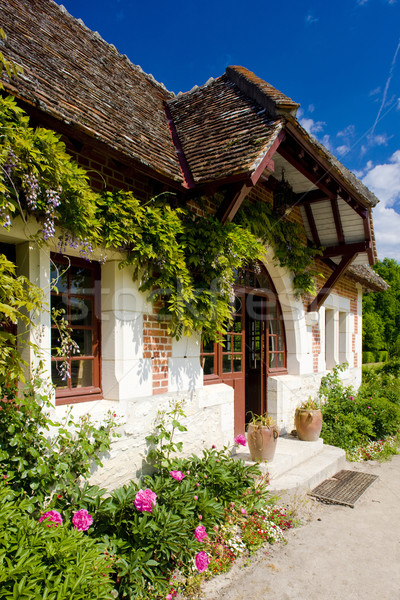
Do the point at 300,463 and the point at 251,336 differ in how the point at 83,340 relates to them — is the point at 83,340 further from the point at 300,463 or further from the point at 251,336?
the point at 251,336

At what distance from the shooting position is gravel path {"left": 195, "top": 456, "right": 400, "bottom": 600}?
304 centimetres

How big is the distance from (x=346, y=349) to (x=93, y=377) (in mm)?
7692

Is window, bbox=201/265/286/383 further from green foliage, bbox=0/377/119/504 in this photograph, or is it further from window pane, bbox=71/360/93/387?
green foliage, bbox=0/377/119/504

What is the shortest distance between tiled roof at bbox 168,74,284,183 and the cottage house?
0.02m

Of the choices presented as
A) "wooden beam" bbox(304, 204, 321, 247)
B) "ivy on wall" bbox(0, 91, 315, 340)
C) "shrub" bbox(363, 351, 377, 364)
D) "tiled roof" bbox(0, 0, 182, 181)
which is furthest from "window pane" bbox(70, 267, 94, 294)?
"shrub" bbox(363, 351, 377, 364)

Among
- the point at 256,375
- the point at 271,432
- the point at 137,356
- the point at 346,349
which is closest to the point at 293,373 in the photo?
the point at 256,375

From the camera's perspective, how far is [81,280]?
12.2ft

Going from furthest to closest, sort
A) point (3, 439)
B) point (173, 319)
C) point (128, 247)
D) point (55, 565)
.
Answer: point (173, 319)
point (128, 247)
point (3, 439)
point (55, 565)

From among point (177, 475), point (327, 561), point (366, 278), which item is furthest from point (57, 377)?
point (366, 278)

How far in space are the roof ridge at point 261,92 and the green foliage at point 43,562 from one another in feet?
13.9

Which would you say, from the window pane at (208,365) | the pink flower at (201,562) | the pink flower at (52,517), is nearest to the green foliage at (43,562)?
the pink flower at (52,517)

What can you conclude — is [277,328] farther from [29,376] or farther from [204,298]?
[29,376]

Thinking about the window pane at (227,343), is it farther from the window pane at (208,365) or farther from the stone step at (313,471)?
the stone step at (313,471)

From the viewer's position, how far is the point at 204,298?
415 centimetres
